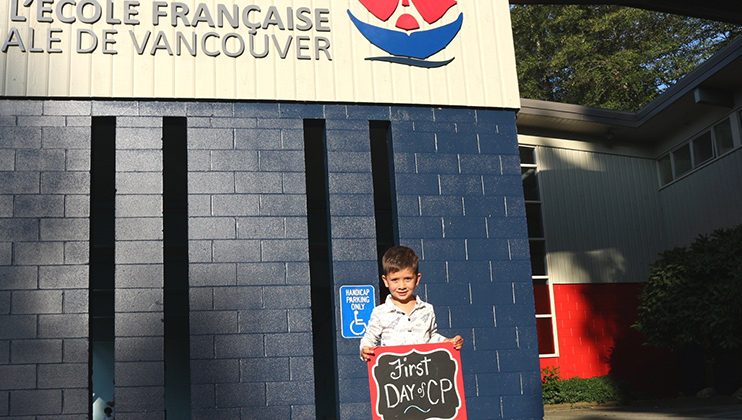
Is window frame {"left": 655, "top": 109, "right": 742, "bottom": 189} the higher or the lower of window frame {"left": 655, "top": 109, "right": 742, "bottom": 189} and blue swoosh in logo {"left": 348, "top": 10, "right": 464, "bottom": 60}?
the higher

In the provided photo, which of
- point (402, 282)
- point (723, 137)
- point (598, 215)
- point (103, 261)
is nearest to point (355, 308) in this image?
point (402, 282)

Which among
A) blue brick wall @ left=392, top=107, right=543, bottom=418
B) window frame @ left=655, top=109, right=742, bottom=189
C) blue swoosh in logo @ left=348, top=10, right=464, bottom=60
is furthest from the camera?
window frame @ left=655, top=109, right=742, bottom=189

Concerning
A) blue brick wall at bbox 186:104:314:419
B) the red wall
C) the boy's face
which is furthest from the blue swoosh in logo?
the red wall

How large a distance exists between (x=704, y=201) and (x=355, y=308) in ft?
39.5

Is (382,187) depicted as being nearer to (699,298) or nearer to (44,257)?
(699,298)

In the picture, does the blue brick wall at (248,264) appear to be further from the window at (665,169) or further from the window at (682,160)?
the window at (665,169)

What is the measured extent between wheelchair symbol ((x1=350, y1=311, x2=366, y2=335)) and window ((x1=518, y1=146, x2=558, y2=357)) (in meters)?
9.96

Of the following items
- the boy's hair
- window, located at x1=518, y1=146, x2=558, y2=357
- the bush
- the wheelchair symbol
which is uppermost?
window, located at x1=518, y1=146, x2=558, y2=357

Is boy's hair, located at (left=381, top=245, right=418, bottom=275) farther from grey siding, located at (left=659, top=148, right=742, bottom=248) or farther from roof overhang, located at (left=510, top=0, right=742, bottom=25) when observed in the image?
grey siding, located at (left=659, top=148, right=742, bottom=248)

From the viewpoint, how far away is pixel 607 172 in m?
20.4

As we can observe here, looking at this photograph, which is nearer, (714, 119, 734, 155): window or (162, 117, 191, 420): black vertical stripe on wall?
(162, 117, 191, 420): black vertical stripe on wall

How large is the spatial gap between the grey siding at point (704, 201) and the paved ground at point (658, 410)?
12.0 ft

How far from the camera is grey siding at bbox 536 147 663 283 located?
19.6 metres

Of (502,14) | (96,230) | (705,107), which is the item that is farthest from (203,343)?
(705,107)
